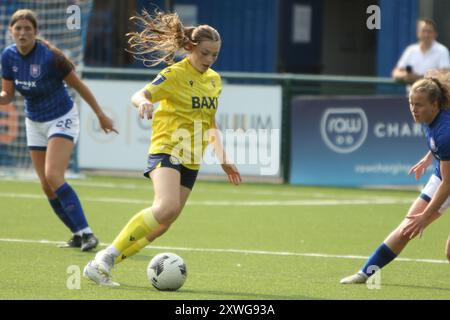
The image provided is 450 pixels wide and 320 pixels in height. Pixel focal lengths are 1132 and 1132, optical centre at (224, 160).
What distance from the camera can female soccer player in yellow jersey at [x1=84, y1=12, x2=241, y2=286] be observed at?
7.79m

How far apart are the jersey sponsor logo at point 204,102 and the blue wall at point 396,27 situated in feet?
42.8

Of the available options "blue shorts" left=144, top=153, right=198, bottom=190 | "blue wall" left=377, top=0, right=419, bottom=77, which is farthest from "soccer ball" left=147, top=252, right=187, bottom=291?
"blue wall" left=377, top=0, right=419, bottom=77

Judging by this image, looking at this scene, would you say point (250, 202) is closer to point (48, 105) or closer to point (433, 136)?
point (48, 105)

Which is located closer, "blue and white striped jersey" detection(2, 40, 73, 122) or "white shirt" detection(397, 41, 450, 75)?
"blue and white striped jersey" detection(2, 40, 73, 122)

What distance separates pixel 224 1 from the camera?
2303 cm

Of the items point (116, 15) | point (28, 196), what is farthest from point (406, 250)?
point (116, 15)

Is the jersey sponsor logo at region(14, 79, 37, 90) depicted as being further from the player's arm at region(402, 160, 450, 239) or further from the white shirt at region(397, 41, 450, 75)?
the white shirt at region(397, 41, 450, 75)

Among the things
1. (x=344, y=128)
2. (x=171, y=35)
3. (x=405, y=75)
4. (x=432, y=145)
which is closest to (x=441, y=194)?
(x=432, y=145)

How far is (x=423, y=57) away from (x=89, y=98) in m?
7.55

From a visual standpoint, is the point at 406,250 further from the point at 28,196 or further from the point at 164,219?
the point at 28,196

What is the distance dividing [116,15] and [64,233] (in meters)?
13.8

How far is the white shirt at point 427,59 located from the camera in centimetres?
1599

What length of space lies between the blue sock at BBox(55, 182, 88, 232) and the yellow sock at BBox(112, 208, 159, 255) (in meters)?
2.30

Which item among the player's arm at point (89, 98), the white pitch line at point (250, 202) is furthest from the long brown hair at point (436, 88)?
the white pitch line at point (250, 202)
